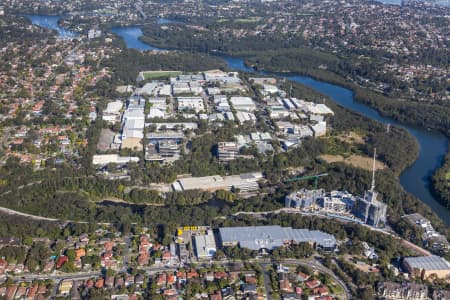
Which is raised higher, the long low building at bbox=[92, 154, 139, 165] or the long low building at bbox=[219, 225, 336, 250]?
the long low building at bbox=[219, 225, 336, 250]

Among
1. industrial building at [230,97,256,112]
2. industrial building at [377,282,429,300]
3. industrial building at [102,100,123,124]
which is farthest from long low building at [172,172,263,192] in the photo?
industrial building at [230,97,256,112]

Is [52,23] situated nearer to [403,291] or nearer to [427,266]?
[427,266]

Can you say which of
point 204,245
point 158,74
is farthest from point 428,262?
point 158,74

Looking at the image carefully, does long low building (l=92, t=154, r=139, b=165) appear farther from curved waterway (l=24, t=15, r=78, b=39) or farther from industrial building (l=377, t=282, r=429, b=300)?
curved waterway (l=24, t=15, r=78, b=39)

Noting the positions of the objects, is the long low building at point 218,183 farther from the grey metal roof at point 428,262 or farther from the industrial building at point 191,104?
the industrial building at point 191,104

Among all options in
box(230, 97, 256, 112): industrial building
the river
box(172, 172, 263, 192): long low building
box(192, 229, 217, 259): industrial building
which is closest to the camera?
box(192, 229, 217, 259): industrial building

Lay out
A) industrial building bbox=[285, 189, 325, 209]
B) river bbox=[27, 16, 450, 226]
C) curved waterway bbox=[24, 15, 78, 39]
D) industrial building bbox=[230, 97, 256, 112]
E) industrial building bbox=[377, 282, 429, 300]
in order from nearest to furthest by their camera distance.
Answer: industrial building bbox=[377, 282, 429, 300] < industrial building bbox=[285, 189, 325, 209] < river bbox=[27, 16, 450, 226] < industrial building bbox=[230, 97, 256, 112] < curved waterway bbox=[24, 15, 78, 39]
